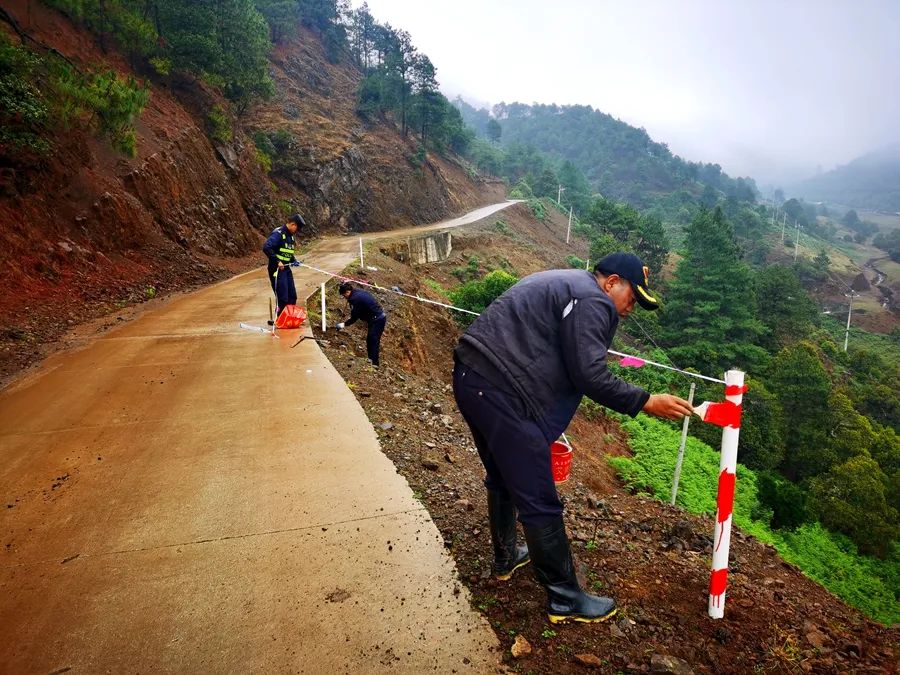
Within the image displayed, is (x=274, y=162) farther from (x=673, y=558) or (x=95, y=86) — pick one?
(x=673, y=558)

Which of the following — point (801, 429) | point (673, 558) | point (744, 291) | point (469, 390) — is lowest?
point (801, 429)

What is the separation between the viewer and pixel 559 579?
240cm

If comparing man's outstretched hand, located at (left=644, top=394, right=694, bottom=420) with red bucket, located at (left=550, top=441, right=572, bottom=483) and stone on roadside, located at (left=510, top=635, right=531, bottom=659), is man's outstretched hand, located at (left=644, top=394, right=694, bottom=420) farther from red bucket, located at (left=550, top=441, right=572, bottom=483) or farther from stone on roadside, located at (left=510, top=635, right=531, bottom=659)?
stone on roadside, located at (left=510, top=635, right=531, bottom=659)

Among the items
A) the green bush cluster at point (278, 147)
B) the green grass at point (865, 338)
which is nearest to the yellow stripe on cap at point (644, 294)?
the green bush cluster at point (278, 147)

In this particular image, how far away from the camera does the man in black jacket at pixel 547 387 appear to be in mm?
2348

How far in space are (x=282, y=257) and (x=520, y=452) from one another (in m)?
6.89

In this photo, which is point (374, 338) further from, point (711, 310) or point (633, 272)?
point (711, 310)

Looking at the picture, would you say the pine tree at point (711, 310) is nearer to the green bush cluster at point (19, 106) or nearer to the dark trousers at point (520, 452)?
the dark trousers at point (520, 452)

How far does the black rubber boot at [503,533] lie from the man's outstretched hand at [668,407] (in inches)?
38.2

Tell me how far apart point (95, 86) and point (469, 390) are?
560 inches

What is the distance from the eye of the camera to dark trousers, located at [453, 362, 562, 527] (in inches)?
93.4

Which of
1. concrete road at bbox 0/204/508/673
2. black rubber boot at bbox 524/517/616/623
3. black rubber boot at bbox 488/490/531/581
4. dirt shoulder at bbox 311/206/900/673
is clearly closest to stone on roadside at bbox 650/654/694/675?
dirt shoulder at bbox 311/206/900/673

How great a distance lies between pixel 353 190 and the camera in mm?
29359

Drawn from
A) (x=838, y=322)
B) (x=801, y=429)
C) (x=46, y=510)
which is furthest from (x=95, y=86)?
(x=838, y=322)
